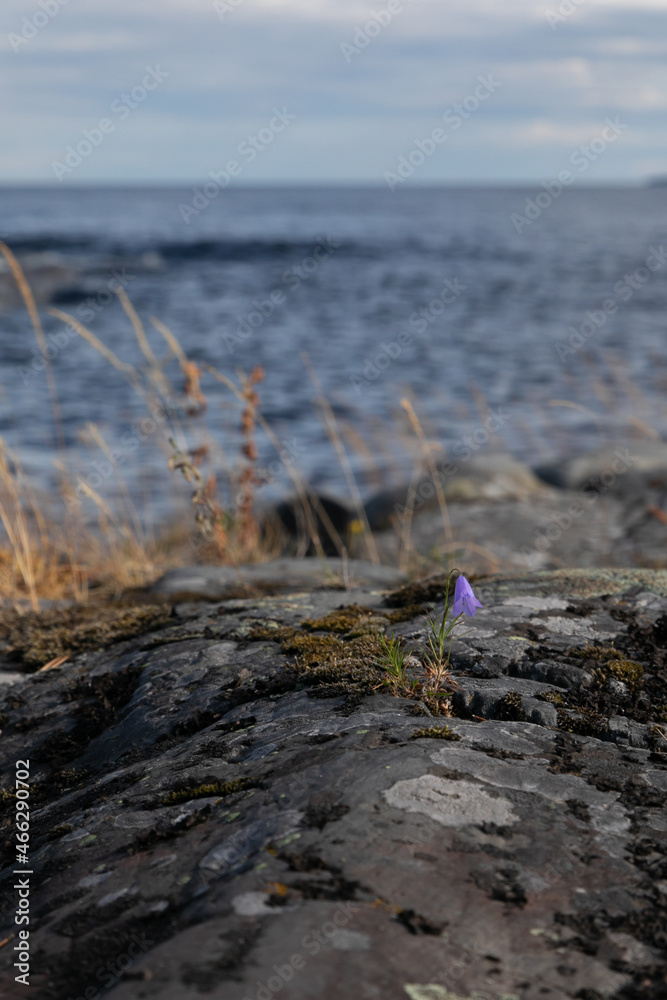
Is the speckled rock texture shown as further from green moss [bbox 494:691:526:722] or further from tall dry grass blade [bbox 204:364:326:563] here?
tall dry grass blade [bbox 204:364:326:563]

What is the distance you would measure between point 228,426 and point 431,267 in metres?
27.7

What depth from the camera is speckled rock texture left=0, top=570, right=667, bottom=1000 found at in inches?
54.5

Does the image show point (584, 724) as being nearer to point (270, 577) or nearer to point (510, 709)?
point (510, 709)

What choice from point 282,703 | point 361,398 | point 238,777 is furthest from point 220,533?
point 361,398

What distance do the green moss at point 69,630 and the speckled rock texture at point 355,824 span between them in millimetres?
478

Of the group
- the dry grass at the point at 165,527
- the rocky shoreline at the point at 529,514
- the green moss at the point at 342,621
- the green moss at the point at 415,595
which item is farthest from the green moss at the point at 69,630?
the rocky shoreline at the point at 529,514

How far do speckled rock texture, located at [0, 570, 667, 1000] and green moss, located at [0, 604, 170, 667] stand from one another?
478 mm

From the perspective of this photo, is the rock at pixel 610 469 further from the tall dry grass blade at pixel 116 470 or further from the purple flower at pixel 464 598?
the purple flower at pixel 464 598

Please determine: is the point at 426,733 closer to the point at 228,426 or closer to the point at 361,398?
the point at 228,426

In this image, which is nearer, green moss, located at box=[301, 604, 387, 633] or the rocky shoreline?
green moss, located at box=[301, 604, 387, 633]

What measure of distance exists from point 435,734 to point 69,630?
6.92 ft

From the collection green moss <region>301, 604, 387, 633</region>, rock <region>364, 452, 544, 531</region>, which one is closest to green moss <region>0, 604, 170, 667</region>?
green moss <region>301, 604, 387, 633</region>

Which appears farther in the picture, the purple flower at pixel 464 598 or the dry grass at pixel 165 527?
the dry grass at pixel 165 527

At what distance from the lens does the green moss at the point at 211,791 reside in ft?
6.32
